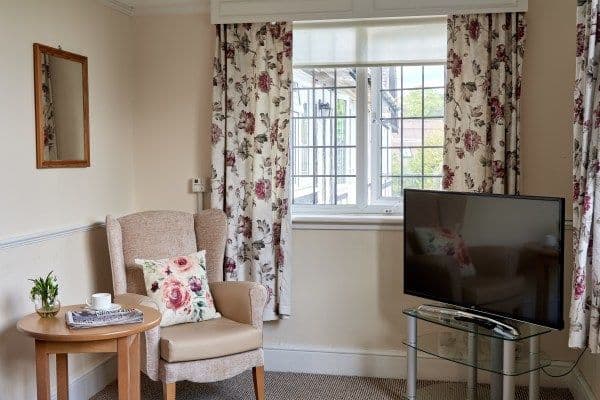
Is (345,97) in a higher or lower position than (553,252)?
higher

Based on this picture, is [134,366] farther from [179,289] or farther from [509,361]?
[509,361]

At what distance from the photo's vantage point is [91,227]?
11.8 ft

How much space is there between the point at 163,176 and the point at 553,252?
2349mm

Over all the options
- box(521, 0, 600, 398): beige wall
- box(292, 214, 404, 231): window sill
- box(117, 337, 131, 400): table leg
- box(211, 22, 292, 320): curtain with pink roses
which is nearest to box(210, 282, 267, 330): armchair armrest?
box(211, 22, 292, 320): curtain with pink roses

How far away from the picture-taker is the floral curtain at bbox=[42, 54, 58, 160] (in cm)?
317

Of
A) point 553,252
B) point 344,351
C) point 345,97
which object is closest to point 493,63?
point 345,97

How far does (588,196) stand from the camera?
8.64ft

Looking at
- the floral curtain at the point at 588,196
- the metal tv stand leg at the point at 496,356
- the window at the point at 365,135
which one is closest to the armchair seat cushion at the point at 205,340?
the window at the point at 365,135

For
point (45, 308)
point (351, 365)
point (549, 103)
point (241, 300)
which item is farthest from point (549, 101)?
point (45, 308)

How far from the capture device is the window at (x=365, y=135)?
389 cm

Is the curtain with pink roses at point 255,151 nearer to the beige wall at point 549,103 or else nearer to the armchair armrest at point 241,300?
the armchair armrest at point 241,300

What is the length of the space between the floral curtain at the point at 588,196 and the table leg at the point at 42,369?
7.18 ft

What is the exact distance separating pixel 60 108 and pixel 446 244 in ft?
6.80

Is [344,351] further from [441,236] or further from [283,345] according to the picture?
[441,236]
